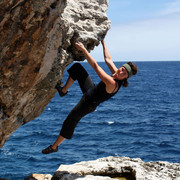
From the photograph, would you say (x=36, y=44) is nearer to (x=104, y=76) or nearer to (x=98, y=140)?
(x=104, y=76)

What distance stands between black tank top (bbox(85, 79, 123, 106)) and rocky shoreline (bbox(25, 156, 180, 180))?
2.11m

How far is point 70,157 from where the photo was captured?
27.2 meters

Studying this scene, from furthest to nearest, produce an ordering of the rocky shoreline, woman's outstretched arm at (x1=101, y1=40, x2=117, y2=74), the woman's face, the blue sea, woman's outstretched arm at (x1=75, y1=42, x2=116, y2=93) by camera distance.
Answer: the blue sea < the rocky shoreline < woman's outstretched arm at (x1=101, y1=40, x2=117, y2=74) < the woman's face < woman's outstretched arm at (x1=75, y1=42, x2=116, y2=93)

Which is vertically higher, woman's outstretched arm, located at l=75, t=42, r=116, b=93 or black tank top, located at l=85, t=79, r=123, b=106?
woman's outstretched arm, located at l=75, t=42, r=116, b=93

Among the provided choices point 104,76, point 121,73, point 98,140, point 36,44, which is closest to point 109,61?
point 121,73

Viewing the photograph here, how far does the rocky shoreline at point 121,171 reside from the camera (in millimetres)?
8664

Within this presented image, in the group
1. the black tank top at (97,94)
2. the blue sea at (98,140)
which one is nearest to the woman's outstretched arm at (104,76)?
the black tank top at (97,94)

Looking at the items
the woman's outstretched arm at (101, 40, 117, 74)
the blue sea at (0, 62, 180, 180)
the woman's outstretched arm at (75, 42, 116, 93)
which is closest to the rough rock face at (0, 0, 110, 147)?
the woman's outstretched arm at (101, 40, 117, 74)

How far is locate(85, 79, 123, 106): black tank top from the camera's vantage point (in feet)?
25.5

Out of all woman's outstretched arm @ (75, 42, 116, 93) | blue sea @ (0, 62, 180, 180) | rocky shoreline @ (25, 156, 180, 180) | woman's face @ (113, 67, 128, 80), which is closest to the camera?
woman's outstretched arm @ (75, 42, 116, 93)

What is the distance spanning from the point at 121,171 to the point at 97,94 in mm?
2791

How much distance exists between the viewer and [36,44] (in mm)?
7176

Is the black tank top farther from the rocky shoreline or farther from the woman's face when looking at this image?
the rocky shoreline

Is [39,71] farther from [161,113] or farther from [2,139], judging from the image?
[161,113]
